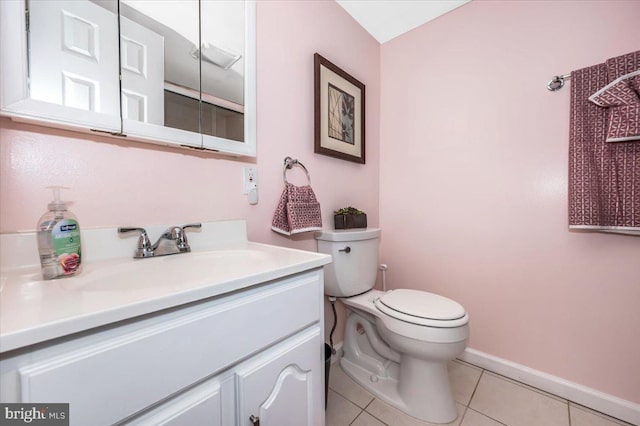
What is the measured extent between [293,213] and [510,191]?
1.20 m

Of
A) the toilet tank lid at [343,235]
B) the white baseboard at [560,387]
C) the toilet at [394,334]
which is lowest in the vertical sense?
the white baseboard at [560,387]

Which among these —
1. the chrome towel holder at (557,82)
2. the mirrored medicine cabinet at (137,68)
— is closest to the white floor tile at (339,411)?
the mirrored medicine cabinet at (137,68)

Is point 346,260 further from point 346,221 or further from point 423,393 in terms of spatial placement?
point 423,393

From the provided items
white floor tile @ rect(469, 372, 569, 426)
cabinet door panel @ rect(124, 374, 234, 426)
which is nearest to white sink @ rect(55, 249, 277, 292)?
cabinet door panel @ rect(124, 374, 234, 426)

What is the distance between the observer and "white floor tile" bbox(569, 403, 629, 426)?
1.14 metres

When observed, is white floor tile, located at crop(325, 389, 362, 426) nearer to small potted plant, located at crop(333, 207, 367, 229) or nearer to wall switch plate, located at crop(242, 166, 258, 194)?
small potted plant, located at crop(333, 207, 367, 229)

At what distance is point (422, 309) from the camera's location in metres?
1.18

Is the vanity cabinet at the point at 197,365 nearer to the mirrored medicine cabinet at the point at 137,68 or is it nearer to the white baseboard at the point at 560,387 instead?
the mirrored medicine cabinet at the point at 137,68

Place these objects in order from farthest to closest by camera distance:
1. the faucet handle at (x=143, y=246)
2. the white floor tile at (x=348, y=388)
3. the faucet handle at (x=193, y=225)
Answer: the white floor tile at (x=348, y=388)
the faucet handle at (x=193, y=225)
the faucet handle at (x=143, y=246)

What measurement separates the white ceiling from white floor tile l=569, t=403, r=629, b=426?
7.25 ft

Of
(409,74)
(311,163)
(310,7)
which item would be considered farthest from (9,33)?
(409,74)

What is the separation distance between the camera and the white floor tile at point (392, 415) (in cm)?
115

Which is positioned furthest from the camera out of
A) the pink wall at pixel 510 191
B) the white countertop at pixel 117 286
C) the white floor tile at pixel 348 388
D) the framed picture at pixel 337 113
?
the framed picture at pixel 337 113

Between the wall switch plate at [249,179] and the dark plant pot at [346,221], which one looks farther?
the dark plant pot at [346,221]
